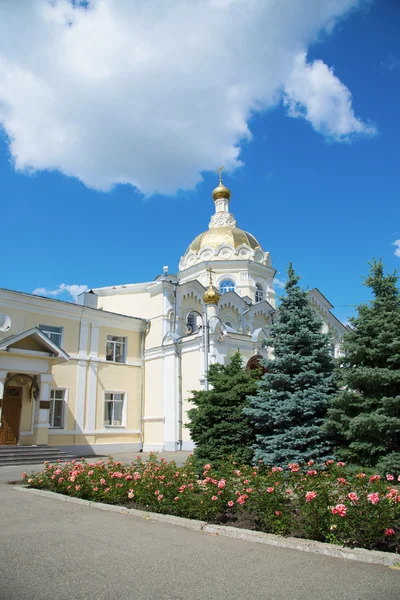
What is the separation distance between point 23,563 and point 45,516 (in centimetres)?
246

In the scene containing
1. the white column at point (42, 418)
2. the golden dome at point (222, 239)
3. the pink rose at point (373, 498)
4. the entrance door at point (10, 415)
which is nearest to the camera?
the pink rose at point (373, 498)

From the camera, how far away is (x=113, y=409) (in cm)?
2277

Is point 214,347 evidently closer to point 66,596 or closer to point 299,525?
point 299,525

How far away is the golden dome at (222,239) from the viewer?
33.2 m

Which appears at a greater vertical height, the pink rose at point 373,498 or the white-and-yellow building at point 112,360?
the white-and-yellow building at point 112,360

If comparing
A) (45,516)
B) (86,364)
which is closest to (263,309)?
(86,364)

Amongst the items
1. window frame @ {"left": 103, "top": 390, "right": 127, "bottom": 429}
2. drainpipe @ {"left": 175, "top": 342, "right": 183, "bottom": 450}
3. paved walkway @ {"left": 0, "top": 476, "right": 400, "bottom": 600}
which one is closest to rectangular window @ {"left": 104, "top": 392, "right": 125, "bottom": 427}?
window frame @ {"left": 103, "top": 390, "right": 127, "bottom": 429}

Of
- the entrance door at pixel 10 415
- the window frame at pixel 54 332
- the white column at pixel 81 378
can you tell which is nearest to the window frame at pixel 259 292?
the white column at pixel 81 378

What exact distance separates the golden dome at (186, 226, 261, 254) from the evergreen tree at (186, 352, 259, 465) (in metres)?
21.2

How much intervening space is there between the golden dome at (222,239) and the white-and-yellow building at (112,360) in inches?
262

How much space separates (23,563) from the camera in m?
4.75

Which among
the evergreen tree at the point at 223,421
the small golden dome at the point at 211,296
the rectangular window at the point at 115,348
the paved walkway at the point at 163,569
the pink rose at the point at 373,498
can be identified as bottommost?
the paved walkway at the point at 163,569

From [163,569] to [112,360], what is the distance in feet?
62.9

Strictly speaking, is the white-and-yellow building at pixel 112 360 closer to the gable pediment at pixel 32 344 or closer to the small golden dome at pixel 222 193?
the gable pediment at pixel 32 344
